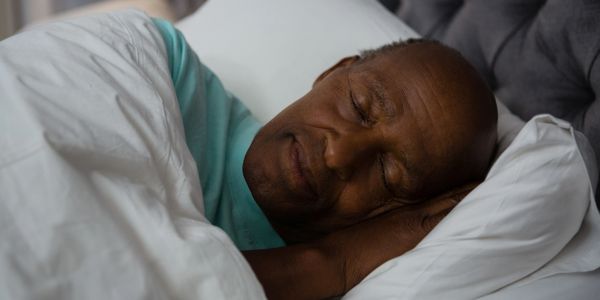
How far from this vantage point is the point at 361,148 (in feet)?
2.37

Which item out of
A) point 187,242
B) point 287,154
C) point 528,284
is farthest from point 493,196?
point 187,242

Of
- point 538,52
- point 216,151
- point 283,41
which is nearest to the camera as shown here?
point 216,151

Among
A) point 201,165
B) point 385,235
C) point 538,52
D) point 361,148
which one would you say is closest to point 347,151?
point 361,148

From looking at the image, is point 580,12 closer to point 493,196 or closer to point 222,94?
point 493,196

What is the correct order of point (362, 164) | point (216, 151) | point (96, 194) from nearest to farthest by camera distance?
1. point (96, 194)
2. point (362, 164)
3. point (216, 151)

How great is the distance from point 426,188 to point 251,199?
263mm

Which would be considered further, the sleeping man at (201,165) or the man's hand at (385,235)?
the man's hand at (385,235)

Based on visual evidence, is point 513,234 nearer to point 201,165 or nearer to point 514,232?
point 514,232

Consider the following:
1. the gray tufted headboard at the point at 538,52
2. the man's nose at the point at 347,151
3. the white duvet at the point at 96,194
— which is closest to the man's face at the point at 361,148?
the man's nose at the point at 347,151

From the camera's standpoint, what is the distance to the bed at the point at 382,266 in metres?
0.46

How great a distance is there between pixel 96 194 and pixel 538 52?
816mm

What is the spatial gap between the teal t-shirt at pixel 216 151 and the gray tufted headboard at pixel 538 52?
505 mm

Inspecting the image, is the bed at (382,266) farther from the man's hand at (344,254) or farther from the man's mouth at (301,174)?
the man's mouth at (301,174)

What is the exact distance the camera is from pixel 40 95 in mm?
550
